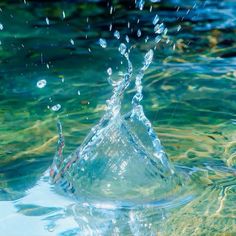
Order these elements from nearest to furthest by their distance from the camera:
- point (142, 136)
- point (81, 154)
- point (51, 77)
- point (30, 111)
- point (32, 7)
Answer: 1. point (81, 154)
2. point (142, 136)
3. point (30, 111)
4. point (51, 77)
5. point (32, 7)

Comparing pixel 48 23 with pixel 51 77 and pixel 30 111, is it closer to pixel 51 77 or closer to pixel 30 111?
pixel 51 77

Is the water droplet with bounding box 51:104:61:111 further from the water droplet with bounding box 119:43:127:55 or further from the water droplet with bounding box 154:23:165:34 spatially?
the water droplet with bounding box 154:23:165:34

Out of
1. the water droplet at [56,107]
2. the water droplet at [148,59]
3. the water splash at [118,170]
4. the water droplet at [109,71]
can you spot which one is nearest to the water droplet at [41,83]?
the water droplet at [56,107]

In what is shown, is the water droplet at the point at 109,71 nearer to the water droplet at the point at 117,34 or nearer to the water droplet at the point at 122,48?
the water droplet at the point at 122,48

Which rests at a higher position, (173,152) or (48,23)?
(48,23)

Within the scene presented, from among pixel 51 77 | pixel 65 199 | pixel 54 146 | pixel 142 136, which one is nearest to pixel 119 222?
pixel 65 199

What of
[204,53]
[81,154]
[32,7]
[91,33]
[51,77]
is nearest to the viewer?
[81,154]

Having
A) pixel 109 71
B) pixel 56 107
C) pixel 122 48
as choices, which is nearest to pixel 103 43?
pixel 122 48

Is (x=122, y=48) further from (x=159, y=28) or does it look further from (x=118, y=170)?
(x=118, y=170)
